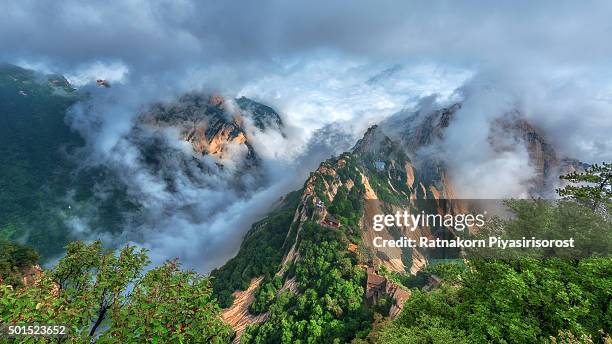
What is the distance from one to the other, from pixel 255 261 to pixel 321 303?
4995 centimetres

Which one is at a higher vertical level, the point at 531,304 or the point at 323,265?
the point at 323,265

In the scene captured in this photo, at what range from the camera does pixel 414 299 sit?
132 feet

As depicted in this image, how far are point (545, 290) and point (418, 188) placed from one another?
576ft

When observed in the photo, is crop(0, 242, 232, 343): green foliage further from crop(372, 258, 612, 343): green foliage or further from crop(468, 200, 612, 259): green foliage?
crop(468, 200, 612, 259): green foliage

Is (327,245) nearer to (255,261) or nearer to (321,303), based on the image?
(321,303)

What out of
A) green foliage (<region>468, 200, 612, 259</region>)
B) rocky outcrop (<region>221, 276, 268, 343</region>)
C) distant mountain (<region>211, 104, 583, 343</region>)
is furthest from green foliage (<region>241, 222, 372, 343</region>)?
green foliage (<region>468, 200, 612, 259</region>)

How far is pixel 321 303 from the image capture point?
2830 inches

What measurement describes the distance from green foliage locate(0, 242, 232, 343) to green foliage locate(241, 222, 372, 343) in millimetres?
44937

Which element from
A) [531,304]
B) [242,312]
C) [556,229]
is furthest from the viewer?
[242,312]

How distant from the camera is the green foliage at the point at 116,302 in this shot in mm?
17125

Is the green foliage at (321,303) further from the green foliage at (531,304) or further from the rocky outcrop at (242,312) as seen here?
the green foliage at (531,304)

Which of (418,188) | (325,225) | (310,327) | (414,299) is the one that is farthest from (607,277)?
(418,188)

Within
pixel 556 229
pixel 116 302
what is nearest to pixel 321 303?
pixel 556 229

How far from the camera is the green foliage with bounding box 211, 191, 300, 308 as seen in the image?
107375mm
